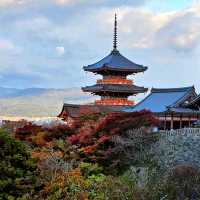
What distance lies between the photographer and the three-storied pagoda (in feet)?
161

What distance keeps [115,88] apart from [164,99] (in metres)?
10.7

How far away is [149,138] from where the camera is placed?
2622 cm

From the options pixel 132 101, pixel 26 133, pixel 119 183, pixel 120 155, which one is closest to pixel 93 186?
pixel 119 183

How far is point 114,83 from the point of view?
49.6 m

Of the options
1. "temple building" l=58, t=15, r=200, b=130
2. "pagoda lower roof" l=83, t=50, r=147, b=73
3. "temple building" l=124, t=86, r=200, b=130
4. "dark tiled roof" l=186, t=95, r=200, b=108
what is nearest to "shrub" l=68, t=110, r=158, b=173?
"dark tiled roof" l=186, t=95, r=200, b=108

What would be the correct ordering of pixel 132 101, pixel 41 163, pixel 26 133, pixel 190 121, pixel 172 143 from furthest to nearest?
pixel 132 101
pixel 190 121
pixel 26 133
pixel 172 143
pixel 41 163

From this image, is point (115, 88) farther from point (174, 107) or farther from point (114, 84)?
point (174, 107)

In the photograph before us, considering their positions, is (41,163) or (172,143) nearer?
(41,163)

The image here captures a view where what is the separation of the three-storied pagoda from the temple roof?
8.74m

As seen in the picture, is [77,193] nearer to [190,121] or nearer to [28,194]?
[28,194]

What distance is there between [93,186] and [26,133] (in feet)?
35.7

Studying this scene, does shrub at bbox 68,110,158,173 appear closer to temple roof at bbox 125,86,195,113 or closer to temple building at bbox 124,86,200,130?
temple building at bbox 124,86,200,130

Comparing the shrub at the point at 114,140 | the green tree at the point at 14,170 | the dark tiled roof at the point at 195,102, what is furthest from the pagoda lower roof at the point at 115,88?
the green tree at the point at 14,170

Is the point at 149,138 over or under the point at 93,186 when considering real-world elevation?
over
